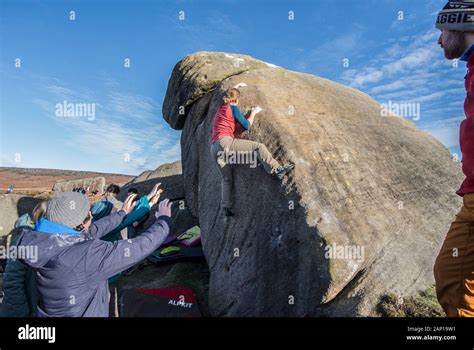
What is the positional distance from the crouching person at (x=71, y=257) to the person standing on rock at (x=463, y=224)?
312 cm

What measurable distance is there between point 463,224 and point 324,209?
3.67 metres

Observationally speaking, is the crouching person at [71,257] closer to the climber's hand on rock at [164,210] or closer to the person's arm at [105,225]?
the climber's hand on rock at [164,210]

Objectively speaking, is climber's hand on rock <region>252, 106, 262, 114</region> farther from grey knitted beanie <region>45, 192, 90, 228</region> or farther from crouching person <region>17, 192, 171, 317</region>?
grey knitted beanie <region>45, 192, 90, 228</region>

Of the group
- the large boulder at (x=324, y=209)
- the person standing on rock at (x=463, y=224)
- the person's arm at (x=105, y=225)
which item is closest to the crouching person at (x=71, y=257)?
the person's arm at (x=105, y=225)

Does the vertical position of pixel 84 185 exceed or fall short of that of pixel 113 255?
it exceeds it

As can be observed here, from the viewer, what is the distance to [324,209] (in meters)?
7.54

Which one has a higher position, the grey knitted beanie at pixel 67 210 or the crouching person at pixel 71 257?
the grey knitted beanie at pixel 67 210

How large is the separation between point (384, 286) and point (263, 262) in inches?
98.0

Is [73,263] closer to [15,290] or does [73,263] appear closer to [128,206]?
[15,290]

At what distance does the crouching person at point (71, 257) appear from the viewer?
3867mm

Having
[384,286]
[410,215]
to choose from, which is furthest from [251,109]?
[384,286]

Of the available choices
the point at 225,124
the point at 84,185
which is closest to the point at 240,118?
the point at 225,124
